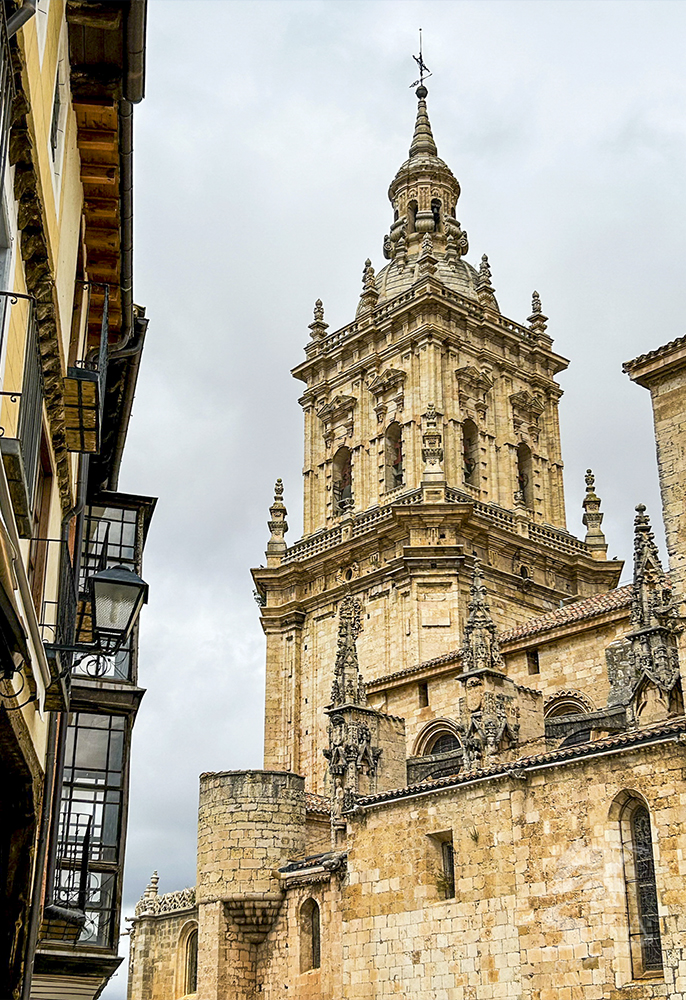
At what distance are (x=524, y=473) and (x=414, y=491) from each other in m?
Answer: 6.87

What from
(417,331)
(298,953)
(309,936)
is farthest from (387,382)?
(298,953)

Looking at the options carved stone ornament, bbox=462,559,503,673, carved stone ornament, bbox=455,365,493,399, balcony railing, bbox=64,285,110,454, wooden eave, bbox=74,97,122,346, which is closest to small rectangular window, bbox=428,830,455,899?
carved stone ornament, bbox=462,559,503,673

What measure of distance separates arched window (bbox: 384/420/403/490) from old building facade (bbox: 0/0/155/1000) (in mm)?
27838

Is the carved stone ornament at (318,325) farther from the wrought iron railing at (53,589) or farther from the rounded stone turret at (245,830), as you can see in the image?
the wrought iron railing at (53,589)

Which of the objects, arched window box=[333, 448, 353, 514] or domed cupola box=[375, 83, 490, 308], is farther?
domed cupola box=[375, 83, 490, 308]

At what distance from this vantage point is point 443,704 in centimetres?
3372

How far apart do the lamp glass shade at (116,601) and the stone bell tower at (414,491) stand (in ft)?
96.9

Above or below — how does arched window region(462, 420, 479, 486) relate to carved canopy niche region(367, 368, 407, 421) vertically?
below

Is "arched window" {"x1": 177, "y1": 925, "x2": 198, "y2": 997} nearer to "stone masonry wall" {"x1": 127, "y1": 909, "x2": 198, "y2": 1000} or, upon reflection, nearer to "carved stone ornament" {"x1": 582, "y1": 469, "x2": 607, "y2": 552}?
"stone masonry wall" {"x1": 127, "y1": 909, "x2": 198, "y2": 1000}

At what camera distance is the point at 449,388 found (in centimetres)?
4359

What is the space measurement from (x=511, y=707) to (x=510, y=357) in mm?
22204

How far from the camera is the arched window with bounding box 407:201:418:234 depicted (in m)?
51.3

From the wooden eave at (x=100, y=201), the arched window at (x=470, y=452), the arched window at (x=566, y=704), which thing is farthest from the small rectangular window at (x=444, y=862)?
the arched window at (x=470, y=452)

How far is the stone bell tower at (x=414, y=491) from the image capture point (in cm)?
3931
